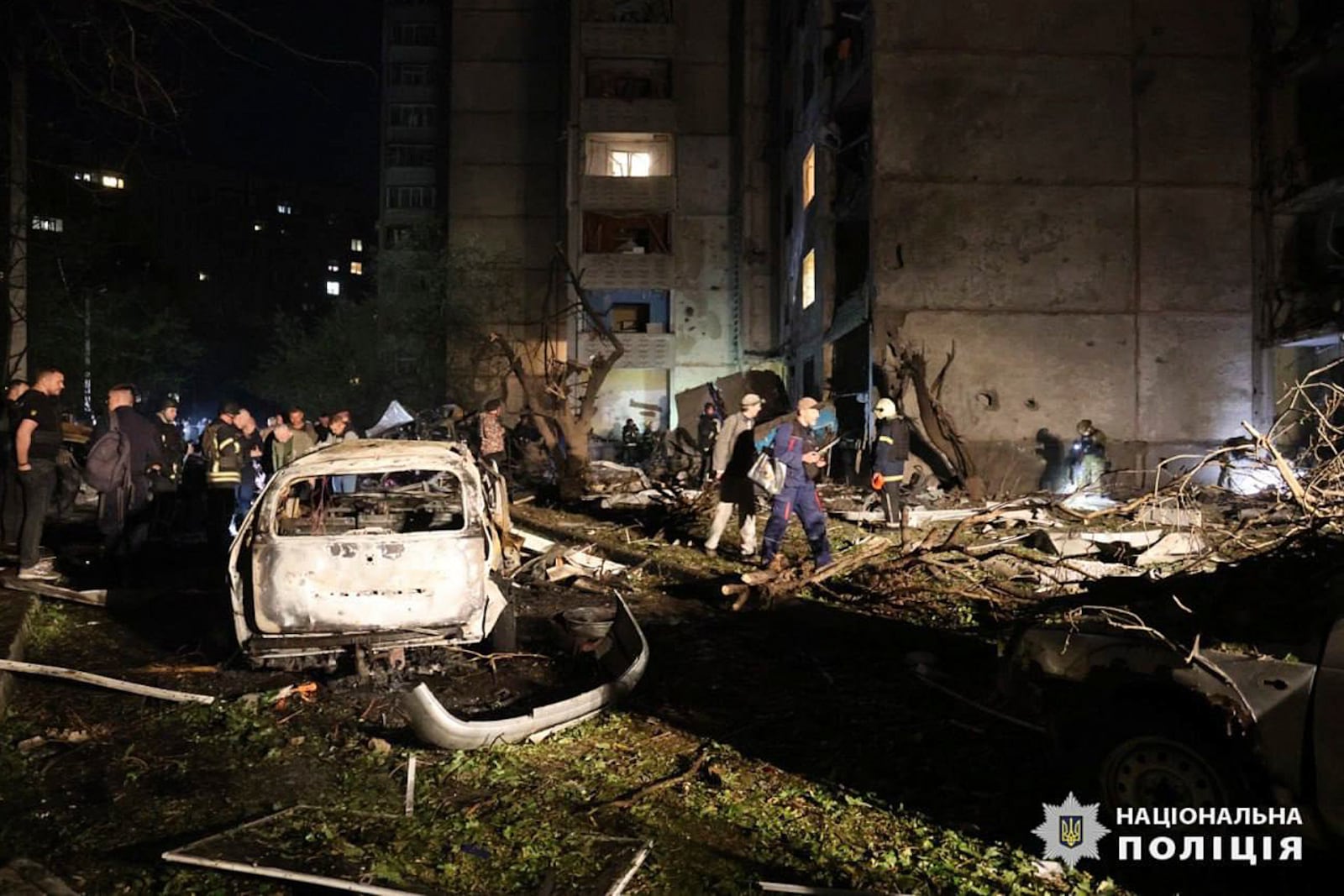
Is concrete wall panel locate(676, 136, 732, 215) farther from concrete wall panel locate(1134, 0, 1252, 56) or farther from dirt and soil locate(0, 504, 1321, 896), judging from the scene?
dirt and soil locate(0, 504, 1321, 896)

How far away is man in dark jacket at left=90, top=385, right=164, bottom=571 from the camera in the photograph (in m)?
8.78

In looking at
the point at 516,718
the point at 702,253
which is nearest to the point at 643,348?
the point at 702,253

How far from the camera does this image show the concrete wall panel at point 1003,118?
18656 mm

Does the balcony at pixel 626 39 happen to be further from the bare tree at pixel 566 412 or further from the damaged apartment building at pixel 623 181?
the bare tree at pixel 566 412

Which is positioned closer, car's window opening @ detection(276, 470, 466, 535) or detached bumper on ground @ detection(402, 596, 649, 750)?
detached bumper on ground @ detection(402, 596, 649, 750)

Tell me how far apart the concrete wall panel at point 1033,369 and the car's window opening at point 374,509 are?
12.5m

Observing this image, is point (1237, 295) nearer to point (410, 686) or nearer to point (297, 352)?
point (410, 686)

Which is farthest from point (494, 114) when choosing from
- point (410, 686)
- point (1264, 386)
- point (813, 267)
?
point (410, 686)

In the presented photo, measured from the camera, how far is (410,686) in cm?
586

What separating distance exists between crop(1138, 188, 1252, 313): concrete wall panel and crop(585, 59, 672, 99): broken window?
2199cm

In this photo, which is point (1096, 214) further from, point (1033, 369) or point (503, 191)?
point (503, 191)

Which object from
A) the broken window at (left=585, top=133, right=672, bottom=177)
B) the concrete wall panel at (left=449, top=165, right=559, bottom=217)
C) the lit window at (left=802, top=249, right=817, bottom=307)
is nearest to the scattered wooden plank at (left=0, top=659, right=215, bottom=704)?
the lit window at (left=802, top=249, right=817, bottom=307)

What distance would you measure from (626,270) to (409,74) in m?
21.4

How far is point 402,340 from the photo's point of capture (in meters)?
39.1
